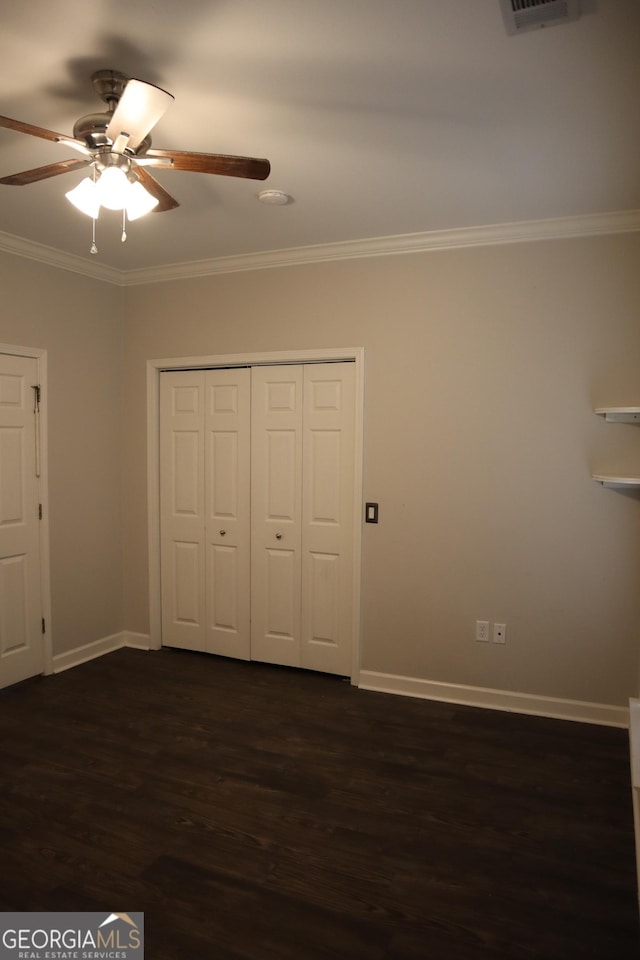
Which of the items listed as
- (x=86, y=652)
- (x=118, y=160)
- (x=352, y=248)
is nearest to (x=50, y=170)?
(x=118, y=160)

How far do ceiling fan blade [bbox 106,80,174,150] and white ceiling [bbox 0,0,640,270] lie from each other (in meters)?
0.21

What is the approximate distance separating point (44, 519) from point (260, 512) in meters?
1.38

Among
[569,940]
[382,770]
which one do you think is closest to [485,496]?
[382,770]

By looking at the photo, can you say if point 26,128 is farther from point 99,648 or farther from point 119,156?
point 99,648

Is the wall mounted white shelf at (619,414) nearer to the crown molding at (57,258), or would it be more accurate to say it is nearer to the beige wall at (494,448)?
the beige wall at (494,448)

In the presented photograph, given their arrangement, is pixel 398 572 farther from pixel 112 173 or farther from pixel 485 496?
pixel 112 173

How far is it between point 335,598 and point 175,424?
5.52ft

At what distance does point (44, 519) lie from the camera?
386 cm

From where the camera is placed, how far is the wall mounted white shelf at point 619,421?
287 cm

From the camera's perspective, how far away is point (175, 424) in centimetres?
431

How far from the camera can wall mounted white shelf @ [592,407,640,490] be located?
9.41ft

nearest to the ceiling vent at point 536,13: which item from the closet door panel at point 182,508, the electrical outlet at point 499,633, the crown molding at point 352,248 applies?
the crown molding at point 352,248

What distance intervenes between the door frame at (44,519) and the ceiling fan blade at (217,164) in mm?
2161

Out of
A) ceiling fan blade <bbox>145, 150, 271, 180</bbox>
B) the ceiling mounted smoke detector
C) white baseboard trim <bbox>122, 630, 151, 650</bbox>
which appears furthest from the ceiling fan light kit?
white baseboard trim <bbox>122, 630, 151, 650</bbox>
